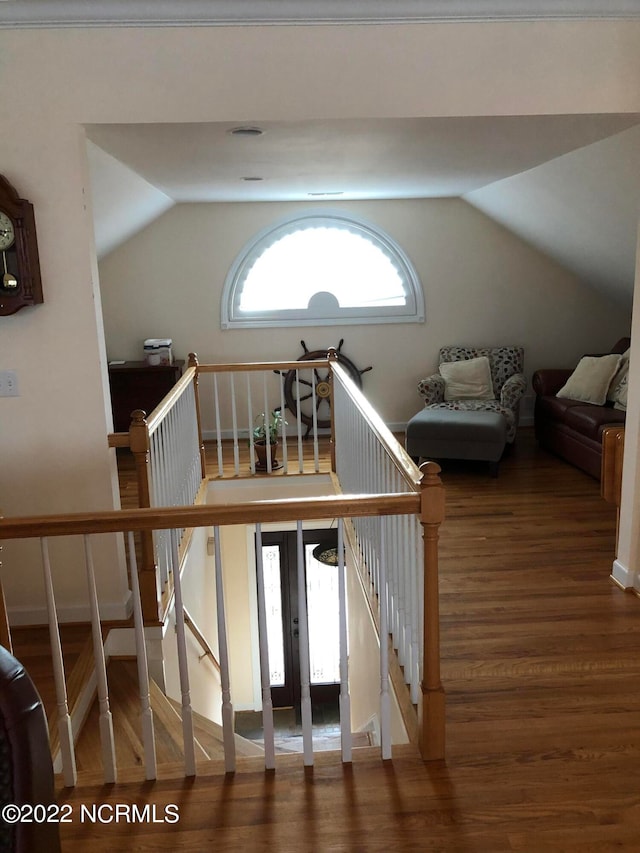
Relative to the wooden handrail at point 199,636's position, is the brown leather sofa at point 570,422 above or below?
above

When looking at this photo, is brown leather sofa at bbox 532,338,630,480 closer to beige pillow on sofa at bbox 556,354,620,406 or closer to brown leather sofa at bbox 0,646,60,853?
beige pillow on sofa at bbox 556,354,620,406

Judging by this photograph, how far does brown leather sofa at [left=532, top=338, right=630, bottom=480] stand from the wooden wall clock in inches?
142

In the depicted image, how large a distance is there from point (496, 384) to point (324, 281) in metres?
1.76

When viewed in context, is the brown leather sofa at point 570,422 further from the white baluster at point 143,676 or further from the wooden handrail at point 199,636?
the white baluster at point 143,676

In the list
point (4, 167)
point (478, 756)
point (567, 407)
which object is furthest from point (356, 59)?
point (567, 407)

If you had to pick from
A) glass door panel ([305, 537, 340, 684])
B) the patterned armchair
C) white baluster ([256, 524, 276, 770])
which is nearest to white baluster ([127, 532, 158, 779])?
white baluster ([256, 524, 276, 770])

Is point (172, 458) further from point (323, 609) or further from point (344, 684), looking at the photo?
point (323, 609)

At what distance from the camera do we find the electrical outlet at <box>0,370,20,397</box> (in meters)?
2.86

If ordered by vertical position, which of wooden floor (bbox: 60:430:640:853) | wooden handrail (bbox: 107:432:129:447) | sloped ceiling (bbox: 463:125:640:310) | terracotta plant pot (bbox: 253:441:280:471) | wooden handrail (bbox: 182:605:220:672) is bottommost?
wooden handrail (bbox: 182:605:220:672)

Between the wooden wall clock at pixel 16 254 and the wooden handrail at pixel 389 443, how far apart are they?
4.64ft

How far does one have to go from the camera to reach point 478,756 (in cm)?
210

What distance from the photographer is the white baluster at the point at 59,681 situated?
1.83 m
